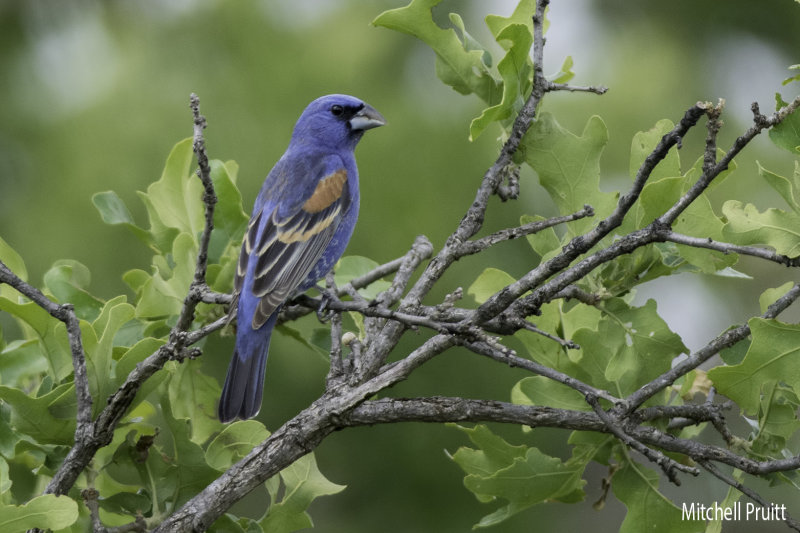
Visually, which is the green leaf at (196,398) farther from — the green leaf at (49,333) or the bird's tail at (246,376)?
the green leaf at (49,333)

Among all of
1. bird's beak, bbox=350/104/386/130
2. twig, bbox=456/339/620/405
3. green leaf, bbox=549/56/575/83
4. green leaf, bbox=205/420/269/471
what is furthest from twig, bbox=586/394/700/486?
bird's beak, bbox=350/104/386/130

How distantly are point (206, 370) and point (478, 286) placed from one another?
1.74 m

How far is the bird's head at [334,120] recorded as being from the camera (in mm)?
3760

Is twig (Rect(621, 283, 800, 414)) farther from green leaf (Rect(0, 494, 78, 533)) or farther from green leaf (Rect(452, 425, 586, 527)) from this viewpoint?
green leaf (Rect(0, 494, 78, 533))

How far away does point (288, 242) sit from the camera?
3.26 meters

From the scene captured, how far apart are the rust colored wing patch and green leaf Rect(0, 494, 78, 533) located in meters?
1.83

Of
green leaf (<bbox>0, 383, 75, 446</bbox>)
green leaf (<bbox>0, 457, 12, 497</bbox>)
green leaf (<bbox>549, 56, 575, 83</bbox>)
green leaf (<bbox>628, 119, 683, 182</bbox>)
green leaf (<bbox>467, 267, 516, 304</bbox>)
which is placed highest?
green leaf (<bbox>549, 56, 575, 83</bbox>)

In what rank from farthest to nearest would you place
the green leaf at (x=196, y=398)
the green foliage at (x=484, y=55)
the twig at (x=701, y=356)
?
the green leaf at (x=196, y=398) → the green foliage at (x=484, y=55) → the twig at (x=701, y=356)

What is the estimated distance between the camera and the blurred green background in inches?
148

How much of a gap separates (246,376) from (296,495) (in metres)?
0.66

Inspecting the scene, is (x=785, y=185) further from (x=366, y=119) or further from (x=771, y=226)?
(x=366, y=119)

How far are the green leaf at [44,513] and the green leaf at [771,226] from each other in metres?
1.56

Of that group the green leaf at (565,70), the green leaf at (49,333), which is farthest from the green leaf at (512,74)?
the green leaf at (49,333)

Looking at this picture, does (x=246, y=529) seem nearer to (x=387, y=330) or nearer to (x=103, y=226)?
(x=387, y=330)
